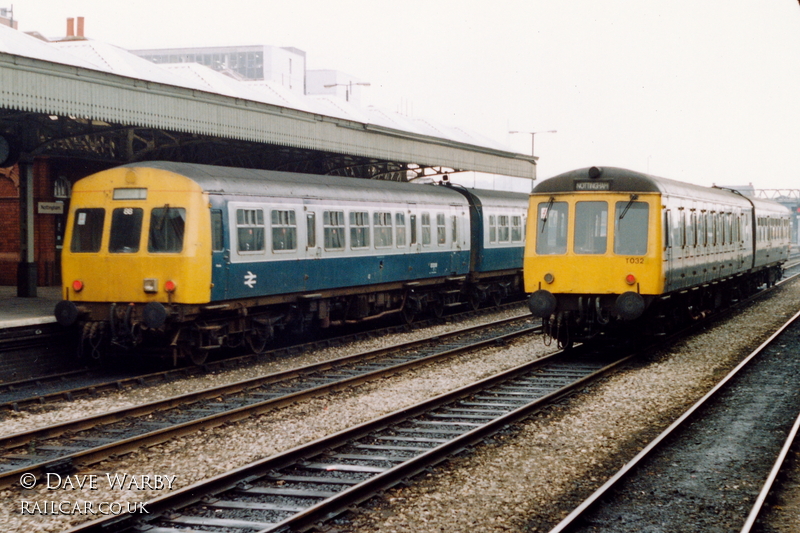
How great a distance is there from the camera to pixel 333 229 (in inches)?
656

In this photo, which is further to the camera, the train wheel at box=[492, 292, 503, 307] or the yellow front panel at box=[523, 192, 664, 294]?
the train wheel at box=[492, 292, 503, 307]

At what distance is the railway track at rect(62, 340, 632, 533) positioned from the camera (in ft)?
22.1

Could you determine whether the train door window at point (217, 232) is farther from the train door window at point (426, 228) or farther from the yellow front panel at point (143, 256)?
the train door window at point (426, 228)

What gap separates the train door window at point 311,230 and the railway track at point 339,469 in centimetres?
501

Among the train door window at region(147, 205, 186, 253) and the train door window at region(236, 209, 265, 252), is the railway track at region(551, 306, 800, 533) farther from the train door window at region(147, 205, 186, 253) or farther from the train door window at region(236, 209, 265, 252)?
the train door window at region(147, 205, 186, 253)

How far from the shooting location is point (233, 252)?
14.1 metres

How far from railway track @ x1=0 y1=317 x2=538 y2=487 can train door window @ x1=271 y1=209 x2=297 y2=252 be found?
2234 millimetres

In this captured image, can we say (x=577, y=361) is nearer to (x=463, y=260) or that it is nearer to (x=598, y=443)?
(x=598, y=443)

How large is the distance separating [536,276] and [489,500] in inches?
→ 308

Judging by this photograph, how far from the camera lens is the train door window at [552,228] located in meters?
14.8

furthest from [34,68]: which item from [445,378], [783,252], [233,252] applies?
[783,252]

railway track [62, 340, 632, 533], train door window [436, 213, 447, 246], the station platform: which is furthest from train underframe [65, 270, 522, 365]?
railway track [62, 340, 632, 533]

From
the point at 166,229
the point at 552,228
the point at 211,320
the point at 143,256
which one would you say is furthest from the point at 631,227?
the point at 143,256

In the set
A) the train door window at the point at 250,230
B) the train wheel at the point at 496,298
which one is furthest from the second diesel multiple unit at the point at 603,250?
the train wheel at the point at 496,298
